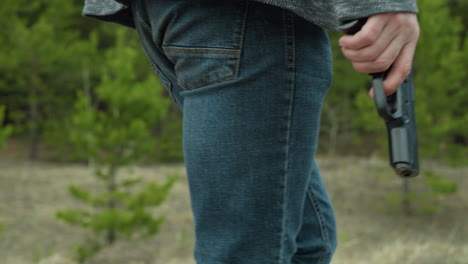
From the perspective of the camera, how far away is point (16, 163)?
17.0 meters

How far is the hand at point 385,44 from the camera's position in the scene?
0.80m

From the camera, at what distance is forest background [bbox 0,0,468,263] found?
6.63 metres

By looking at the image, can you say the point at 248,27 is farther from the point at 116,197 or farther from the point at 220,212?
the point at 116,197

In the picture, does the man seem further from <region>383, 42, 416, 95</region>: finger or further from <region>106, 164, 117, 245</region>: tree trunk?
<region>106, 164, 117, 245</region>: tree trunk

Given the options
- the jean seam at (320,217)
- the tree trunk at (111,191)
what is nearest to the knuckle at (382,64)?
the jean seam at (320,217)

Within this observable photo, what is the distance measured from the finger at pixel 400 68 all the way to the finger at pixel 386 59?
0.02m

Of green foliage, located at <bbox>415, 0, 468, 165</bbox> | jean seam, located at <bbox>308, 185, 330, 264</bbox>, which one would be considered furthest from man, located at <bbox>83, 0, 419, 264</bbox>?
green foliage, located at <bbox>415, 0, 468, 165</bbox>

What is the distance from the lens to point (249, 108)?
2.93 ft

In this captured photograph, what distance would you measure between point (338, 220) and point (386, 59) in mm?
9975

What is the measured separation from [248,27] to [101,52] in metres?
17.9

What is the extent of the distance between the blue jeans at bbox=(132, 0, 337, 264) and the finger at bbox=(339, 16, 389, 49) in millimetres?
147

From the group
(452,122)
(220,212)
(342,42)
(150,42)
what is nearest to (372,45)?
(342,42)

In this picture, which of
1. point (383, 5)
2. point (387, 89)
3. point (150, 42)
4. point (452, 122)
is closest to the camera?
point (383, 5)

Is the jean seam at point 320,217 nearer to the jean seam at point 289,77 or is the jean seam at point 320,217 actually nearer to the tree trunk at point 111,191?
the jean seam at point 289,77
